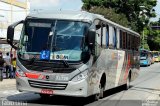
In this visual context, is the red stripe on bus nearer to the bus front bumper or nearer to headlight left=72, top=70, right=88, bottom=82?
the bus front bumper

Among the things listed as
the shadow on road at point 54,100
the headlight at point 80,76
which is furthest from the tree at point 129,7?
the headlight at point 80,76

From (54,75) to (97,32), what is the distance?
2415 millimetres

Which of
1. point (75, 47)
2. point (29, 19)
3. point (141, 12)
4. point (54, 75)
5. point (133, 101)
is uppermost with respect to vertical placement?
point (141, 12)

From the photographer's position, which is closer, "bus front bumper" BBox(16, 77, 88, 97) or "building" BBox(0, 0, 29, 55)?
"bus front bumper" BBox(16, 77, 88, 97)

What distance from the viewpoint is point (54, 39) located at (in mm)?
13523

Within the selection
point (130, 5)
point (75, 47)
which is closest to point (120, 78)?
point (75, 47)

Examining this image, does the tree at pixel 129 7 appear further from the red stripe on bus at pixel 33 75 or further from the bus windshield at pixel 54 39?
the red stripe on bus at pixel 33 75

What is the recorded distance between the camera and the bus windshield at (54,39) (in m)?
13.4

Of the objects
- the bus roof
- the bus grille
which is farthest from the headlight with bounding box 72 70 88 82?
the bus roof

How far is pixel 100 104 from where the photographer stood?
568 inches

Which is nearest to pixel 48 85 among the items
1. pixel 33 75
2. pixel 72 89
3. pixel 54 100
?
pixel 33 75

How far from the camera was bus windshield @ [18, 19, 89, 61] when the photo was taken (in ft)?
43.9

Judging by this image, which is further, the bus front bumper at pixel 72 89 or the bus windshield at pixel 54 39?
the bus windshield at pixel 54 39

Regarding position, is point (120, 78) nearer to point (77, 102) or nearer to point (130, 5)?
point (77, 102)
